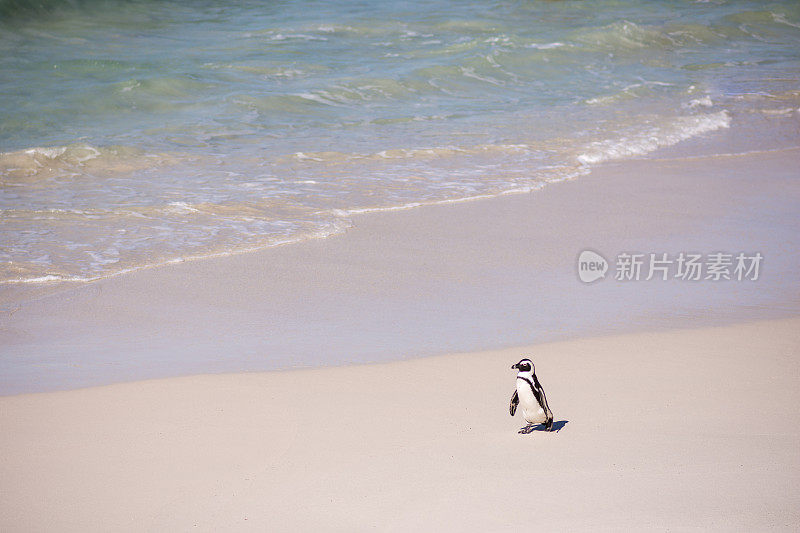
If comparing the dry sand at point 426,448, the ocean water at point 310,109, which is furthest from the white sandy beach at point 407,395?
the ocean water at point 310,109

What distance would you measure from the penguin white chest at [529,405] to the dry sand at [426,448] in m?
0.10

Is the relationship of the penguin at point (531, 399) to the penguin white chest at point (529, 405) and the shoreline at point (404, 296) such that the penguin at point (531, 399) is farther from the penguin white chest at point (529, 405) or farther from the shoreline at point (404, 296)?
the shoreline at point (404, 296)

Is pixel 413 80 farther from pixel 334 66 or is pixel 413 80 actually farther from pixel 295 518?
pixel 295 518

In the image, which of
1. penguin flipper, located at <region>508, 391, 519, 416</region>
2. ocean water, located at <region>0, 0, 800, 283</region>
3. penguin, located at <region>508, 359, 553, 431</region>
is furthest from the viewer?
ocean water, located at <region>0, 0, 800, 283</region>

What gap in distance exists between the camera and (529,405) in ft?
11.5

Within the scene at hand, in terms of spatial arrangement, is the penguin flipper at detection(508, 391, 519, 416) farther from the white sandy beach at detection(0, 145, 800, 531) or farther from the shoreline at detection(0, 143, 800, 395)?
the shoreline at detection(0, 143, 800, 395)

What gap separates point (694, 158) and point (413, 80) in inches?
231

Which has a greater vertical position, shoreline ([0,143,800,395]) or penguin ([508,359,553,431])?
penguin ([508,359,553,431])

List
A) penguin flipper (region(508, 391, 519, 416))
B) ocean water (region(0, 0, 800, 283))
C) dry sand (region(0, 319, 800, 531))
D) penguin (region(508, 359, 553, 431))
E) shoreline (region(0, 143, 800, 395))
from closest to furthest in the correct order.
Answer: dry sand (region(0, 319, 800, 531)) → penguin (region(508, 359, 553, 431)) → penguin flipper (region(508, 391, 519, 416)) → shoreline (region(0, 143, 800, 395)) → ocean water (region(0, 0, 800, 283))

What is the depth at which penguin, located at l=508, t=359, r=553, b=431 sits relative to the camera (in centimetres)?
347

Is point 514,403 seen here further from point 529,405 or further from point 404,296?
point 404,296

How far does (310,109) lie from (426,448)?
30.1ft

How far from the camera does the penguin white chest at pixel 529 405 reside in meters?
3.48

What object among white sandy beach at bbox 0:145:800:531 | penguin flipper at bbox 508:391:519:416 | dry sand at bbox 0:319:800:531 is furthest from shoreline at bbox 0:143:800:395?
penguin flipper at bbox 508:391:519:416
